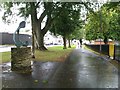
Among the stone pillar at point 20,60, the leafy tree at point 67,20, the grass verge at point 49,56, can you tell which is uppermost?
the leafy tree at point 67,20

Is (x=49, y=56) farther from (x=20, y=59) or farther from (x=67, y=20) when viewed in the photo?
(x=67, y=20)

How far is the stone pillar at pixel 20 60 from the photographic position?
14836 millimetres

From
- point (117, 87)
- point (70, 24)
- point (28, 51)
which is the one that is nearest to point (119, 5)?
point (28, 51)

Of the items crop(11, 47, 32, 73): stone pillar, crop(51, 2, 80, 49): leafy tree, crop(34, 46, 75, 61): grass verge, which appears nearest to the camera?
crop(11, 47, 32, 73): stone pillar

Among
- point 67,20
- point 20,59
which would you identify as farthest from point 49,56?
point 67,20

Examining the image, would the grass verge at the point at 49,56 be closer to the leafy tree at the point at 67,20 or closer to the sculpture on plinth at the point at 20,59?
the leafy tree at the point at 67,20

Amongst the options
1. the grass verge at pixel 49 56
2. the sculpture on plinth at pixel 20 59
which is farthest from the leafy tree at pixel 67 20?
the sculpture on plinth at pixel 20 59

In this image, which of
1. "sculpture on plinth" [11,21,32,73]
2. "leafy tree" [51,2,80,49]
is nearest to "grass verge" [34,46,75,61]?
"leafy tree" [51,2,80,49]

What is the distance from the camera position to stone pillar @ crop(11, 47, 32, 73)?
14836 mm

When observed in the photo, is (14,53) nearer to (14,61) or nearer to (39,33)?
(14,61)

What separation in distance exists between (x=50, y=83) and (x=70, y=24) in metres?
35.7

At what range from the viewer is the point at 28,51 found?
15.3m

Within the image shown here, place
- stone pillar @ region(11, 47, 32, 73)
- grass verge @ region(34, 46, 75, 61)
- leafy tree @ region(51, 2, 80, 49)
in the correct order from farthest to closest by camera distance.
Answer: leafy tree @ region(51, 2, 80, 49) < grass verge @ region(34, 46, 75, 61) < stone pillar @ region(11, 47, 32, 73)

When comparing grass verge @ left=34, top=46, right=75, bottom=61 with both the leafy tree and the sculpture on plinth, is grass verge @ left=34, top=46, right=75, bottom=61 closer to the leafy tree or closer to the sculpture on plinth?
the leafy tree
